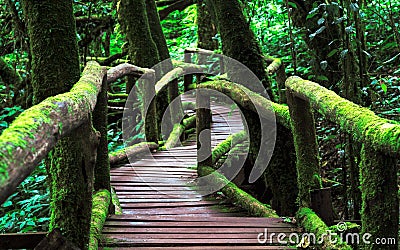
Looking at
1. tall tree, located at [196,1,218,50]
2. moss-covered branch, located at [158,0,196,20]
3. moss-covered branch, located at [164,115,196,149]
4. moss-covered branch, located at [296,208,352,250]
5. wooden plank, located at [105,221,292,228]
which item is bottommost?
wooden plank, located at [105,221,292,228]

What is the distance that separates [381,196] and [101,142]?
2.30 metres

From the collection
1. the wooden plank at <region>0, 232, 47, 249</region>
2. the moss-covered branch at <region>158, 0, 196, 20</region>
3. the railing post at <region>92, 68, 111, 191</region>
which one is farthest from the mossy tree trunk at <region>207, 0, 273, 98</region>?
the moss-covered branch at <region>158, 0, 196, 20</region>

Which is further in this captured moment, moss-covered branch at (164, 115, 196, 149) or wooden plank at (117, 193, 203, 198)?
moss-covered branch at (164, 115, 196, 149)

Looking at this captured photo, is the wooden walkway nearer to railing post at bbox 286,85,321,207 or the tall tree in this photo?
railing post at bbox 286,85,321,207

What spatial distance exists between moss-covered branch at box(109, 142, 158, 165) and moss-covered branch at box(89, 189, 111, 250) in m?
2.54

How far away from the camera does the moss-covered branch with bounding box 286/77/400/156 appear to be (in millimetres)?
2008

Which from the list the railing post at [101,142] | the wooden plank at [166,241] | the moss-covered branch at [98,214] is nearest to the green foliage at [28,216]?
the railing post at [101,142]

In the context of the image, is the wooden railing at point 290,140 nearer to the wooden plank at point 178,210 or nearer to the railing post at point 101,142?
the railing post at point 101,142

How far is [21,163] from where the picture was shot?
4.40 ft

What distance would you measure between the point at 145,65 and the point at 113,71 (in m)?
4.13

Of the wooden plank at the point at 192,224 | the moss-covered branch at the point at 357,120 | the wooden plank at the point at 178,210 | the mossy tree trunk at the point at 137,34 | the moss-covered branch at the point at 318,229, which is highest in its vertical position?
the mossy tree trunk at the point at 137,34

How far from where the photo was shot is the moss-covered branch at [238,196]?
13.8 ft

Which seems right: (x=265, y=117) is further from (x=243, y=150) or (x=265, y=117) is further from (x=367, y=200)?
(x=367, y=200)

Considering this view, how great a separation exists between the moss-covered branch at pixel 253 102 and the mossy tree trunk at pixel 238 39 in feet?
1.41
